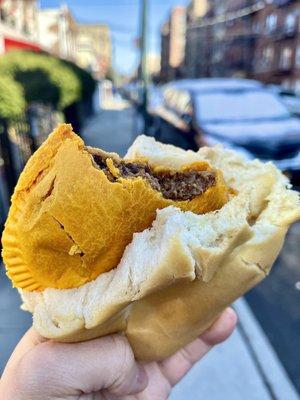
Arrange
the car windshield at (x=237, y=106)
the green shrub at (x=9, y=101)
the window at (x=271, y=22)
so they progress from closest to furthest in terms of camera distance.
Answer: the green shrub at (x=9, y=101) < the car windshield at (x=237, y=106) < the window at (x=271, y=22)

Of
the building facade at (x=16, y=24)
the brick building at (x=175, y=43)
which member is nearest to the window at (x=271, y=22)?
the building facade at (x=16, y=24)

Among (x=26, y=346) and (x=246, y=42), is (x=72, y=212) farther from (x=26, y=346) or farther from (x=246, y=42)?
(x=246, y=42)

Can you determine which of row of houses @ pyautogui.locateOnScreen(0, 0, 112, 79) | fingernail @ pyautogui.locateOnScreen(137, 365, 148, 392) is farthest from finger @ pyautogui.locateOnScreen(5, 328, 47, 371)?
row of houses @ pyautogui.locateOnScreen(0, 0, 112, 79)

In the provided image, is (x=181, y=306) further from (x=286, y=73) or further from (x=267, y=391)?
(x=286, y=73)

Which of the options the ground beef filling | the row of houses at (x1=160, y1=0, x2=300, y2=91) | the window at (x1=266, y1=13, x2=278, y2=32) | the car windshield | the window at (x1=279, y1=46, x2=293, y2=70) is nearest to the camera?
the ground beef filling

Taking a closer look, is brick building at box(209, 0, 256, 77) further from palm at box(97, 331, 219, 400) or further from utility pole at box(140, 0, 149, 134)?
palm at box(97, 331, 219, 400)

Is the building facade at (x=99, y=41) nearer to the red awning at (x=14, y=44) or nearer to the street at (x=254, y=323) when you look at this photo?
the red awning at (x=14, y=44)

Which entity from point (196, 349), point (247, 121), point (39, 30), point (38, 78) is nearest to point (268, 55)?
point (39, 30)
